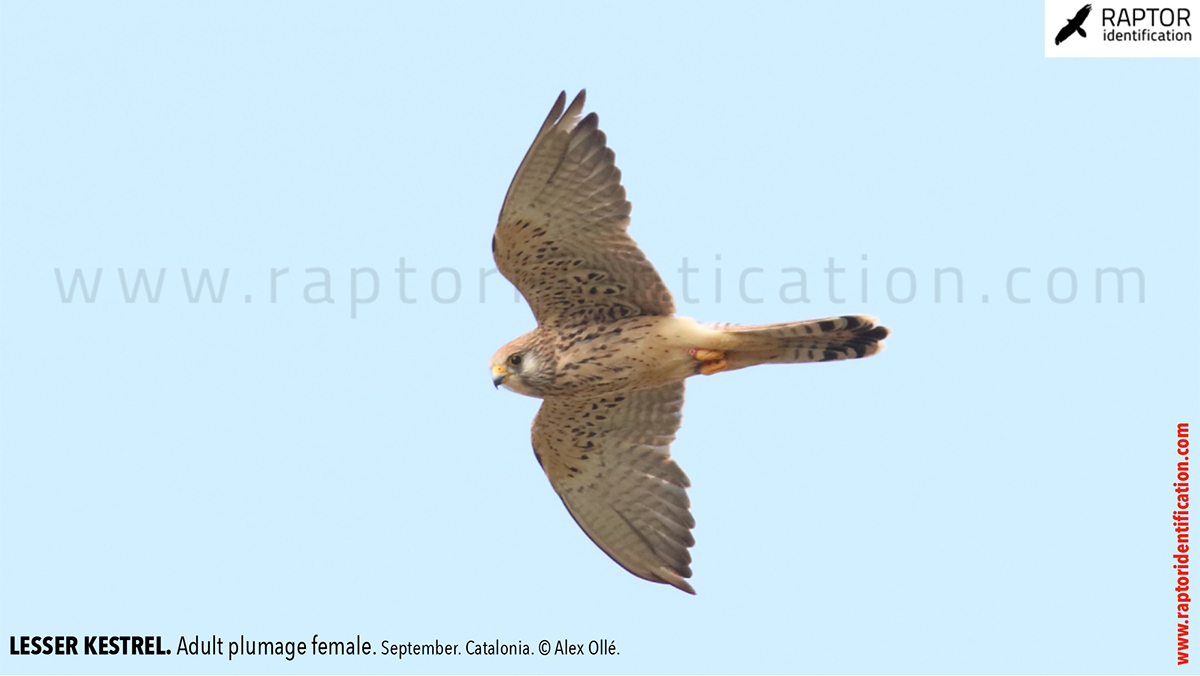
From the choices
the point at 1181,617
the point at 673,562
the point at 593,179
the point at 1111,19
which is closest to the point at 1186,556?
the point at 1181,617

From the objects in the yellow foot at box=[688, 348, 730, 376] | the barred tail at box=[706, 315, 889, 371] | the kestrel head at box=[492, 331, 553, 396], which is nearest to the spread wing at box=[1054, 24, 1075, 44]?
the barred tail at box=[706, 315, 889, 371]

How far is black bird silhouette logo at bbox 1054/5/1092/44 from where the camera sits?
947cm

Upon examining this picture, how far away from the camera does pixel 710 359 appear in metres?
7.97

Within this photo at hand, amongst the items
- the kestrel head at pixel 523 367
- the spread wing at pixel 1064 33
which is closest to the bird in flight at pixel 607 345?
the kestrel head at pixel 523 367

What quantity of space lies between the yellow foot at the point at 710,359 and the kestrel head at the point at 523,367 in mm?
898

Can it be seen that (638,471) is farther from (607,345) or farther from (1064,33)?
(1064,33)

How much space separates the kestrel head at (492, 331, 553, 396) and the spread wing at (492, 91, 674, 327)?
11.1 inches

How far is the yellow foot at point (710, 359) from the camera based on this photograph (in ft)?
26.1

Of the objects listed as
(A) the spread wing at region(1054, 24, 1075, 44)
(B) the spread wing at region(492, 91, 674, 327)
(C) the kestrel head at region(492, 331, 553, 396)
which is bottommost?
(C) the kestrel head at region(492, 331, 553, 396)

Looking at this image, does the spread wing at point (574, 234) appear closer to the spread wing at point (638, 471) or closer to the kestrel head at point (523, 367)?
the kestrel head at point (523, 367)

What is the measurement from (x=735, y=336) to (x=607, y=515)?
1.71m

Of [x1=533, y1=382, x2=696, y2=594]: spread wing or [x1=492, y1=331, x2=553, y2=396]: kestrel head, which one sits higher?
[x1=492, y1=331, x2=553, y2=396]: kestrel head

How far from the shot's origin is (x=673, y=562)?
8695mm

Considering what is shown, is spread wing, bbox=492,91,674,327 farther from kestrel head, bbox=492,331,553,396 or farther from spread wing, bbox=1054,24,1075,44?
spread wing, bbox=1054,24,1075,44
